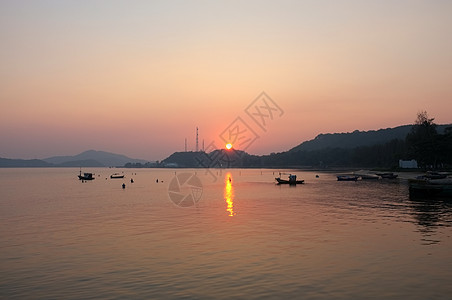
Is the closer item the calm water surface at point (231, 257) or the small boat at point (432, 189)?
the calm water surface at point (231, 257)

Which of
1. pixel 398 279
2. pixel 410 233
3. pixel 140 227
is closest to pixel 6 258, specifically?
pixel 140 227

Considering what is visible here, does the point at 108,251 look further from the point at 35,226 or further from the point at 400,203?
the point at 400,203

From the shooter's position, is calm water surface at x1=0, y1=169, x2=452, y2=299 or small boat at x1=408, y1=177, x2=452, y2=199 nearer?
calm water surface at x1=0, y1=169, x2=452, y2=299

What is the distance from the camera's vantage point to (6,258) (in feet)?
113

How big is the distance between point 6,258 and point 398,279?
30989 millimetres

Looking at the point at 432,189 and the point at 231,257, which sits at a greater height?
the point at 432,189

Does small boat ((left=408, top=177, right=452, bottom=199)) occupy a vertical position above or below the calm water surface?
A: above

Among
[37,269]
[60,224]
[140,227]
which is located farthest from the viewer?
[60,224]

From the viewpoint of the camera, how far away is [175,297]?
77.7 feet

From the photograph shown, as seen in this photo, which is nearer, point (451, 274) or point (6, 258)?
point (451, 274)

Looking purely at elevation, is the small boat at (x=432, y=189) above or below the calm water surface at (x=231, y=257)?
above

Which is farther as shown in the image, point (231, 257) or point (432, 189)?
point (432, 189)

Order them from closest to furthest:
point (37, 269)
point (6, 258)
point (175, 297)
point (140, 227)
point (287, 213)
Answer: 1. point (175, 297)
2. point (37, 269)
3. point (6, 258)
4. point (140, 227)
5. point (287, 213)

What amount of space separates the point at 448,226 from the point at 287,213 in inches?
926
